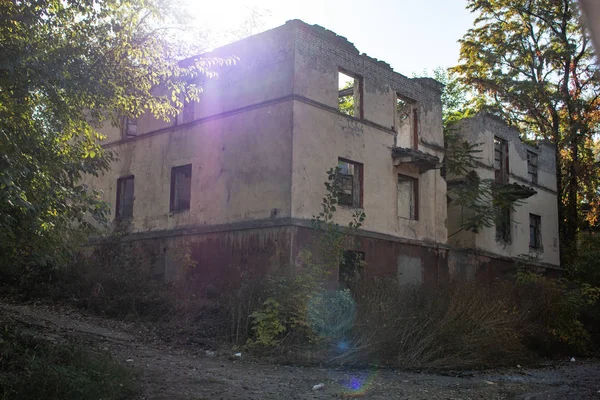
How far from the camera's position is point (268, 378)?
33.1ft

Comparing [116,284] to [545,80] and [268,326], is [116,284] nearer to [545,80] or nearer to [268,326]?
[268,326]

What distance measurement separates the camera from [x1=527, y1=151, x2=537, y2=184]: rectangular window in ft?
95.1

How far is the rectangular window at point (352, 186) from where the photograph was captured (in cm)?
1902

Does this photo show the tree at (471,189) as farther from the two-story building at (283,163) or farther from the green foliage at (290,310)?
the green foliage at (290,310)

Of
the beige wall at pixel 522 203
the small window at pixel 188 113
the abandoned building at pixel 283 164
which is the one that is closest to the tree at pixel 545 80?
the beige wall at pixel 522 203

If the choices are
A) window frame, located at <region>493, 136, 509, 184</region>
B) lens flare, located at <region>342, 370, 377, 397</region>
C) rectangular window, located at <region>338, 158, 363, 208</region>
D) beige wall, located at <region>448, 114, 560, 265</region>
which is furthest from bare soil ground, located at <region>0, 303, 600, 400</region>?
window frame, located at <region>493, 136, 509, 184</region>

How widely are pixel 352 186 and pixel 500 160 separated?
1109 centimetres

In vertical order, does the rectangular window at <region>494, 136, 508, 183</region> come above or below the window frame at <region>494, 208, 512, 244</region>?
above

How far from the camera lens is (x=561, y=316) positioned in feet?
57.2

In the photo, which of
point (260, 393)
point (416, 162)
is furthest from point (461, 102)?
point (260, 393)

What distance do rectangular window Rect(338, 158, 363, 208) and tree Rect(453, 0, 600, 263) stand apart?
14.1 metres

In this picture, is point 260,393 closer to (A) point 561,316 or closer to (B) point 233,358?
(B) point 233,358

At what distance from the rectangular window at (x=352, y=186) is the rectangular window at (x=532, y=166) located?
43.8 ft

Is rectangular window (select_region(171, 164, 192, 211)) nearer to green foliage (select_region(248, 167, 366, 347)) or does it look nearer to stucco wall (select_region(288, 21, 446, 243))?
stucco wall (select_region(288, 21, 446, 243))
